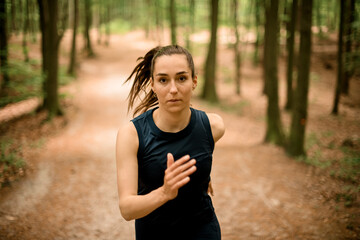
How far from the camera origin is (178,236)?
220 centimetres

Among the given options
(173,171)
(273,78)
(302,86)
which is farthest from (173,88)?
(273,78)

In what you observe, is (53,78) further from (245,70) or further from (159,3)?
(245,70)

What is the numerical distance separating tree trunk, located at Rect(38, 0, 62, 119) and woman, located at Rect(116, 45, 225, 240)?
10118mm

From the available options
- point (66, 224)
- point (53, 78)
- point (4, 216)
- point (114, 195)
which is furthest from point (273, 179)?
point (53, 78)

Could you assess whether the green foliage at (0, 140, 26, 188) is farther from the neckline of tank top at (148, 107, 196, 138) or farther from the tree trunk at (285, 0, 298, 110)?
the tree trunk at (285, 0, 298, 110)

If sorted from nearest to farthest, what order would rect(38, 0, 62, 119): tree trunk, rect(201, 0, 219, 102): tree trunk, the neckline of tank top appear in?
1. the neckline of tank top
2. rect(38, 0, 62, 119): tree trunk
3. rect(201, 0, 219, 102): tree trunk

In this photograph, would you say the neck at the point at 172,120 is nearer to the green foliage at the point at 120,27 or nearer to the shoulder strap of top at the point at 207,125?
the shoulder strap of top at the point at 207,125

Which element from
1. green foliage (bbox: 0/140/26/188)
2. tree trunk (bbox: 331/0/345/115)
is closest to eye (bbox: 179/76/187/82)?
green foliage (bbox: 0/140/26/188)

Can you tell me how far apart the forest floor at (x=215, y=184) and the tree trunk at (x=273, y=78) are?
53 centimetres

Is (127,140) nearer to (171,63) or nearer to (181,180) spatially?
(181,180)

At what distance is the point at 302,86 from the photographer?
7918mm

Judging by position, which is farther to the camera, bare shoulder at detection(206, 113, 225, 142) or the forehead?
bare shoulder at detection(206, 113, 225, 142)

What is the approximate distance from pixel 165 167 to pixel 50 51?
432 inches

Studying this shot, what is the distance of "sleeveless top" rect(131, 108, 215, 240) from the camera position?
79.6 inches
